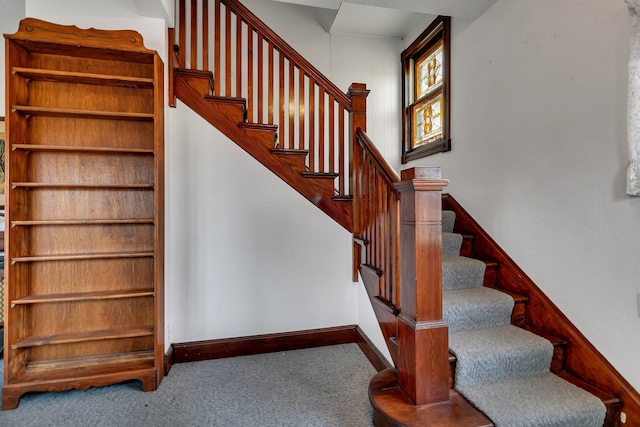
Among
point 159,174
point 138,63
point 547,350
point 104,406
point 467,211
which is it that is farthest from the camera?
point 467,211

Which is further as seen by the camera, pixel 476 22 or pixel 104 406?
pixel 476 22

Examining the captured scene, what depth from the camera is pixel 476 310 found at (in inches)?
74.5

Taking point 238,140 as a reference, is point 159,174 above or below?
below

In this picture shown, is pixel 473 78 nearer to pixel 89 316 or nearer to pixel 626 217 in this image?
pixel 626 217

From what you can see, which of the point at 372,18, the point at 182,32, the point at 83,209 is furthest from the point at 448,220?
Result: the point at 83,209

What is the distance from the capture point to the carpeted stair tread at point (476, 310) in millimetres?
1864

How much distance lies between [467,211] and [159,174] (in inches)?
93.0

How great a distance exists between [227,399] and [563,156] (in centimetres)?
241

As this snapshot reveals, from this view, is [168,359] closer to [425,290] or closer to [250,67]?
[425,290]

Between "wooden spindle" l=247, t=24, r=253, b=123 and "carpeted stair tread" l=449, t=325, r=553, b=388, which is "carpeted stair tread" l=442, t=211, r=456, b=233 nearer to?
"carpeted stair tread" l=449, t=325, r=553, b=388

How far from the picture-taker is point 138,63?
2.20 metres

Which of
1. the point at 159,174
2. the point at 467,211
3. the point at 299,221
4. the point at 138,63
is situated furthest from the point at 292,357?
the point at 138,63

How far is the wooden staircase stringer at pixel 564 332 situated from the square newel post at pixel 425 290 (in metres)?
0.79

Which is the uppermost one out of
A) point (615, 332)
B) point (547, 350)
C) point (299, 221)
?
point (299, 221)
